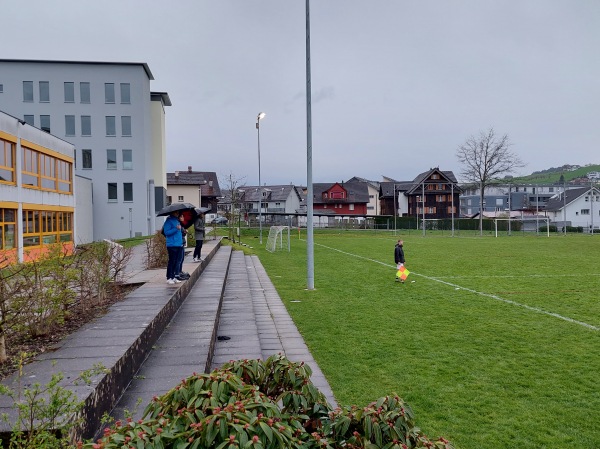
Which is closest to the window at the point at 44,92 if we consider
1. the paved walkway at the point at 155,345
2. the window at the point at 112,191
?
the window at the point at 112,191

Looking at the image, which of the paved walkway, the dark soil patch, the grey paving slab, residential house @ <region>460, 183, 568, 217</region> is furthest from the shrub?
residential house @ <region>460, 183, 568, 217</region>

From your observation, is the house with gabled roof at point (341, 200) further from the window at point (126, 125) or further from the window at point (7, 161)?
the window at point (7, 161)

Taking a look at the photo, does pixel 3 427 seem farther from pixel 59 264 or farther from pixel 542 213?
pixel 542 213

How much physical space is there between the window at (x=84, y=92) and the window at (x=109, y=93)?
4.97 ft

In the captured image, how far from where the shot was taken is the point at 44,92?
49.8m

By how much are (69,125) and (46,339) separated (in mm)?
49549

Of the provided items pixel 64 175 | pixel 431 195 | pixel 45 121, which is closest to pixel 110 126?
pixel 45 121

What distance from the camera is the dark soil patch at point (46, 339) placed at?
465 centimetres

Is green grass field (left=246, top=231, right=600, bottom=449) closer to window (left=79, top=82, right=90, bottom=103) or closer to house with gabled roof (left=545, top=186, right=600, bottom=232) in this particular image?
window (left=79, top=82, right=90, bottom=103)

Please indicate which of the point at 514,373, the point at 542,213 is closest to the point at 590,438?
the point at 514,373

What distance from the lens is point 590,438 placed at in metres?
4.71

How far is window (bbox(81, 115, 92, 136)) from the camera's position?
50.7 metres

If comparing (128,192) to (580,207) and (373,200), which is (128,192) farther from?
(580,207)

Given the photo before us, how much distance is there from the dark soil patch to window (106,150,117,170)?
4576 centimetres
